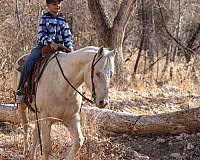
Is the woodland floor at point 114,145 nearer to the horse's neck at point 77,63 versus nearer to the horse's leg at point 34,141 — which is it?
the horse's leg at point 34,141

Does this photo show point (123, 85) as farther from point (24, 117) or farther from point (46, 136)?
point (46, 136)

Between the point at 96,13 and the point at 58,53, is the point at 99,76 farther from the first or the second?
the point at 96,13

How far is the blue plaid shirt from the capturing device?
21.7 ft

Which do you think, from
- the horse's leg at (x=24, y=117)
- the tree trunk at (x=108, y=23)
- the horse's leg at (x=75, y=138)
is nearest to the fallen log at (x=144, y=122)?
the horse's leg at (x=24, y=117)

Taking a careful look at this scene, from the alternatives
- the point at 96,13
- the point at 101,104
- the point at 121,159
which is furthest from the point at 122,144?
the point at 96,13

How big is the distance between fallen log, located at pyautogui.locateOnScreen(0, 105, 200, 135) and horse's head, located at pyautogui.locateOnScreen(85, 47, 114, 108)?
216 cm

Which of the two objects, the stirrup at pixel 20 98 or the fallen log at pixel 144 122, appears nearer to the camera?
the stirrup at pixel 20 98

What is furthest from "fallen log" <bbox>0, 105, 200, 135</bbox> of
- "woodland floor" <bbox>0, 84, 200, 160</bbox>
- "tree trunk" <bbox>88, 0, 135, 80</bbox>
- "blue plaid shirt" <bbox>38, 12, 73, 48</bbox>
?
"tree trunk" <bbox>88, 0, 135, 80</bbox>

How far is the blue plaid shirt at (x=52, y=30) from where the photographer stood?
663cm

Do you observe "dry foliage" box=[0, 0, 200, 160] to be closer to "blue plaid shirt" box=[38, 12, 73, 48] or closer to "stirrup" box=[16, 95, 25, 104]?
"stirrup" box=[16, 95, 25, 104]

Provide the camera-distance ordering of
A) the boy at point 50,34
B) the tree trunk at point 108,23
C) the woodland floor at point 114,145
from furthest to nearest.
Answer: the tree trunk at point 108,23
the woodland floor at point 114,145
the boy at point 50,34

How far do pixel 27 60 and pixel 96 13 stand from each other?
24.6ft

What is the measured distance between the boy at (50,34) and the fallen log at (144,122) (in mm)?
1314

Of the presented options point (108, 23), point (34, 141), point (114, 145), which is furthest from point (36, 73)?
point (108, 23)
